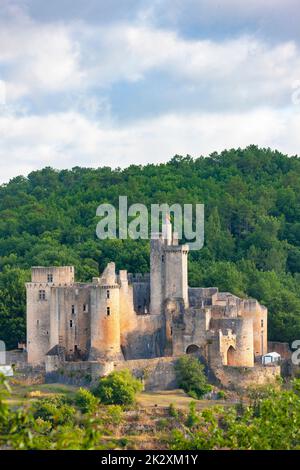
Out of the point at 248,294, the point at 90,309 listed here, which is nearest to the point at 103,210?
the point at 248,294

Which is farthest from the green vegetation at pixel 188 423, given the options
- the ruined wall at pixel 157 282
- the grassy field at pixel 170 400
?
the ruined wall at pixel 157 282

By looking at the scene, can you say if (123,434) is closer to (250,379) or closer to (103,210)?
(250,379)

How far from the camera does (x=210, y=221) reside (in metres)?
97.8

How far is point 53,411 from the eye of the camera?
58844 mm

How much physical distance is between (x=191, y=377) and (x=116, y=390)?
4140 mm

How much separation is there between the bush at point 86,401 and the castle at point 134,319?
128 inches

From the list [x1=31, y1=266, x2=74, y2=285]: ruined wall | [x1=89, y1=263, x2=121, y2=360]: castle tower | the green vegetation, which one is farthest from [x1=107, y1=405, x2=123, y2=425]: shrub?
[x1=31, y1=266, x2=74, y2=285]: ruined wall

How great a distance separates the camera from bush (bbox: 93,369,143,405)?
61.3 meters

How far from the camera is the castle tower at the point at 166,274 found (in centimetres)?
6644

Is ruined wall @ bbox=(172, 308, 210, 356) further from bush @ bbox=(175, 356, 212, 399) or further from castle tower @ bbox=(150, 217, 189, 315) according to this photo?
bush @ bbox=(175, 356, 212, 399)

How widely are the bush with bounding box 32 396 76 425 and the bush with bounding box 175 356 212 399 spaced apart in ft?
19.8

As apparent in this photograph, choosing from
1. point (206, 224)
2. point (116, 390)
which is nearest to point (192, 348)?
point (116, 390)

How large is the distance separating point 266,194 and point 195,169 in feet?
47.7

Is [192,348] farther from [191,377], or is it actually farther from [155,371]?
[155,371]
